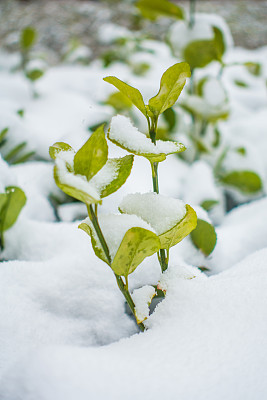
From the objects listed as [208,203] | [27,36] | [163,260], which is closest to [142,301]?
[163,260]

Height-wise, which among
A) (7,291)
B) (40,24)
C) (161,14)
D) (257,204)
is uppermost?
(161,14)

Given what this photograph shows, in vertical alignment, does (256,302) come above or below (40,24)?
above

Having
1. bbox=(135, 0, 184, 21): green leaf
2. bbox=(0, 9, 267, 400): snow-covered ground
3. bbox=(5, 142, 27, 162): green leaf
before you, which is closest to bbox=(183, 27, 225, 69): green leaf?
bbox=(135, 0, 184, 21): green leaf

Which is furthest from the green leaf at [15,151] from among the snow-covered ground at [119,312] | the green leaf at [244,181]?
the green leaf at [244,181]

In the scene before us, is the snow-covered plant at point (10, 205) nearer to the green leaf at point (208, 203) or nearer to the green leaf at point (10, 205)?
the green leaf at point (10, 205)

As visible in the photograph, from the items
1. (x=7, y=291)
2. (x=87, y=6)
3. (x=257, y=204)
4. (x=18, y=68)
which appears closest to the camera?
(x=7, y=291)

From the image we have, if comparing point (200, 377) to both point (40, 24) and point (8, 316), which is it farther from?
point (40, 24)

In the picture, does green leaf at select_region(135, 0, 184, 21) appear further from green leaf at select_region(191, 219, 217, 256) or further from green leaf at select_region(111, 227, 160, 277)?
green leaf at select_region(111, 227, 160, 277)

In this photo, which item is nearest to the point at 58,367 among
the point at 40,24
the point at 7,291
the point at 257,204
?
the point at 7,291
